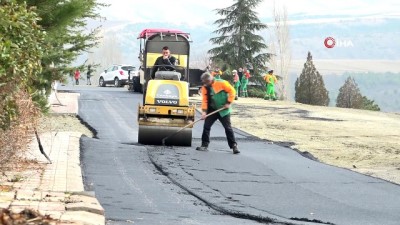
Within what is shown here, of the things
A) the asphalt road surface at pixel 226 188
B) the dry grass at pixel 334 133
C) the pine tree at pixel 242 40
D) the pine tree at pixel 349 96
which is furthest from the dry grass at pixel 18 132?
the pine tree at pixel 349 96

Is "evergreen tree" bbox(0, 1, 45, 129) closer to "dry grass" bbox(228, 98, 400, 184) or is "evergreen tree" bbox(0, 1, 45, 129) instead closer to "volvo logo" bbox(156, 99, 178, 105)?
"volvo logo" bbox(156, 99, 178, 105)

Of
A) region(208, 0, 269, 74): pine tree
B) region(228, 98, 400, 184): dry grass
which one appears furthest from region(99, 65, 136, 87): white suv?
region(228, 98, 400, 184): dry grass

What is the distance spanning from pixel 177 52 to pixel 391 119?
42.6ft

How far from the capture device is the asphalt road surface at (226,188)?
41.1ft

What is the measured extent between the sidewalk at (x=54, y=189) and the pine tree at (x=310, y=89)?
5718cm

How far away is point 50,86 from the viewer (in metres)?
20.7

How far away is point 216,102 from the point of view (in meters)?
21.0

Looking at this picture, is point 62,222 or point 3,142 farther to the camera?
point 3,142

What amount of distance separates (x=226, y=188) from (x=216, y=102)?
6.16m

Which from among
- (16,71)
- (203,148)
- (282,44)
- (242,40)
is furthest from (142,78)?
(282,44)

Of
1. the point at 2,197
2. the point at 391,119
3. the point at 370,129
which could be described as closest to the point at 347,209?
the point at 2,197

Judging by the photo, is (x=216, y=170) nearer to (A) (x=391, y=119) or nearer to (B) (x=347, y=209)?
(B) (x=347, y=209)

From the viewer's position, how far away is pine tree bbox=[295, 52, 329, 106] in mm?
75750

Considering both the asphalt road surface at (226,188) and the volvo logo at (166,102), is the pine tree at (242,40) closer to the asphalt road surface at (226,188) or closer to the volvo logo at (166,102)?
the asphalt road surface at (226,188)
